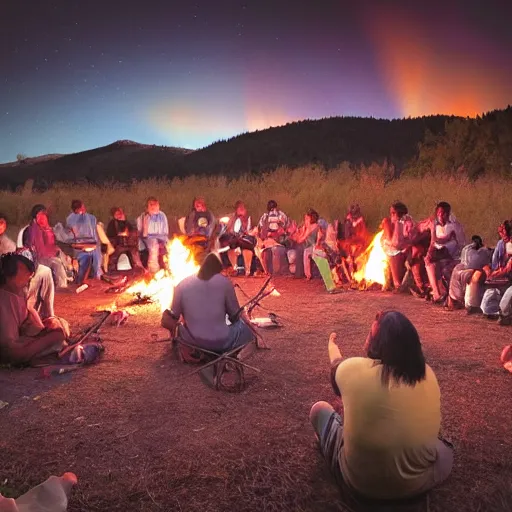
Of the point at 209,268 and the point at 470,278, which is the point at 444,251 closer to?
the point at 470,278

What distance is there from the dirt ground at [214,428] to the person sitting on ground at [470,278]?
32.2 inches

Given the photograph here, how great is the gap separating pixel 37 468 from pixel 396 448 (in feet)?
7.97

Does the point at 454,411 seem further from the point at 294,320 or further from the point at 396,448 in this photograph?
the point at 294,320

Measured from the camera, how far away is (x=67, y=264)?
1046 cm

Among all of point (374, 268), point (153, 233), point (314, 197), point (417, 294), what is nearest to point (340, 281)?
point (374, 268)

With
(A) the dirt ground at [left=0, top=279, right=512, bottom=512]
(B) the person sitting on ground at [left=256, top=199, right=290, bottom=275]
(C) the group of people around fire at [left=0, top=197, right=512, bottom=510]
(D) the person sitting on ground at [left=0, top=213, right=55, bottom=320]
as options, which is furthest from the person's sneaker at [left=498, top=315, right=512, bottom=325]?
(D) the person sitting on ground at [left=0, top=213, right=55, bottom=320]

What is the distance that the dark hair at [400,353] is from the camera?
2.74 meters

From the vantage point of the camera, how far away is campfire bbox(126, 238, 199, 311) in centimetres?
824

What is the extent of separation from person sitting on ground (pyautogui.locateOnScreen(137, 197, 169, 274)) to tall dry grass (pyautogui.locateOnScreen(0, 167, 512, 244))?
12.0 feet

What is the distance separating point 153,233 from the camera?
11.4 meters

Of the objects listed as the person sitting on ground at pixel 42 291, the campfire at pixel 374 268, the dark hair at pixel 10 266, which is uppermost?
the dark hair at pixel 10 266

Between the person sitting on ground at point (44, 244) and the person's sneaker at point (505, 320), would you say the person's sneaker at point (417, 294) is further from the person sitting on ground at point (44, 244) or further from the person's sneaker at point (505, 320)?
the person sitting on ground at point (44, 244)

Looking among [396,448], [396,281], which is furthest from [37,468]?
[396,281]

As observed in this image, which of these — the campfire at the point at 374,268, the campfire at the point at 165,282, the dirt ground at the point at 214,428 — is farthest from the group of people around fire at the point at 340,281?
the campfire at the point at 165,282
